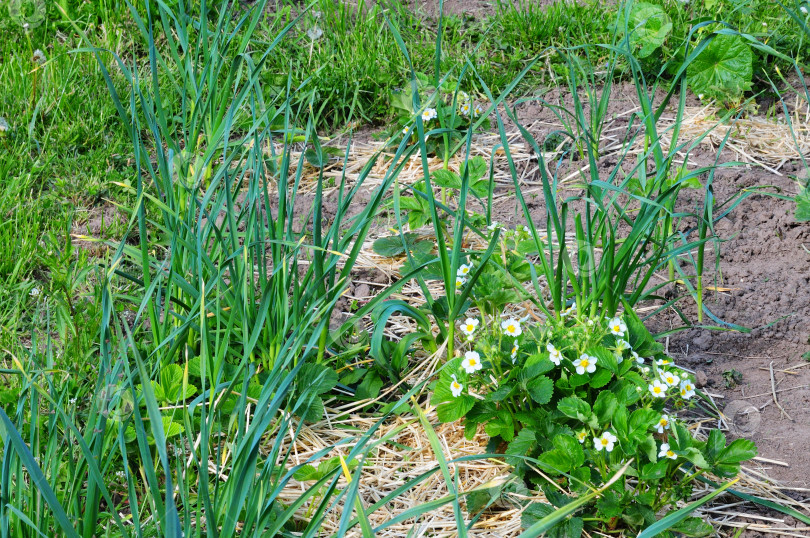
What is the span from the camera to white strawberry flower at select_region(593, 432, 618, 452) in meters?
1.51

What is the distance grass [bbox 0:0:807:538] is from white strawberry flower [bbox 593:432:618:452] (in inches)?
15.2

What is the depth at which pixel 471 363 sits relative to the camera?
5.42 feet

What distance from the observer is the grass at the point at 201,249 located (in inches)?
52.7

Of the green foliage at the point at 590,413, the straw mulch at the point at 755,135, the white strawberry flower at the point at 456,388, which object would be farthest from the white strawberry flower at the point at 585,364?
the straw mulch at the point at 755,135

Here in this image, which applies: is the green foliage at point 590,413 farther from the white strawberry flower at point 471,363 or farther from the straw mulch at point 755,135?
the straw mulch at point 755,135

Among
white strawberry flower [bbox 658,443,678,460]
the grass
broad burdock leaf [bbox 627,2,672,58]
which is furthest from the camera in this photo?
broad burdock leaf [bbox 627,2,672,58]

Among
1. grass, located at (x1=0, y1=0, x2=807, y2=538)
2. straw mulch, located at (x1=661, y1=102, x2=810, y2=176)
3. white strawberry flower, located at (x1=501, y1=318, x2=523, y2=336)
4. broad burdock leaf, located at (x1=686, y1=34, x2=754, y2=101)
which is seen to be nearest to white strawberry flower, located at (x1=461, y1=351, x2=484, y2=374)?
white strawberry flower, located at (x1=501, y1=318, x2=523, y2=336)

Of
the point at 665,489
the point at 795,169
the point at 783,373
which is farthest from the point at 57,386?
the point at 795,169

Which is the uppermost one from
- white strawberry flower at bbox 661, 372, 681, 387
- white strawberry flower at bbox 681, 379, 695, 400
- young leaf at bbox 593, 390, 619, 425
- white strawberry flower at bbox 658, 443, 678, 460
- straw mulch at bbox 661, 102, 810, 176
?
straw mulch at bbox 661, 102, 810, 176

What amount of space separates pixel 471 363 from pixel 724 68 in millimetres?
1790

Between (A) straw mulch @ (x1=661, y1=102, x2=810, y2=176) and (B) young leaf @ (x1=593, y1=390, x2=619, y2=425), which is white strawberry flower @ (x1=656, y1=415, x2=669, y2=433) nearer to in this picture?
(B) young leaf @ (x1=593, y1=390, x2=619, y2=425)

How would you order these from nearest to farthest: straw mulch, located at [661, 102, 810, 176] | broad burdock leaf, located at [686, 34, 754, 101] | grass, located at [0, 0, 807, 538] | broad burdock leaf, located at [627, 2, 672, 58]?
1. grass, located at [0, 0, 807, 538]
2. straw mulch, located at [661, 102, 810, 176]
3. broad burdock leaf, located at [686, 34, 754, 101]
4. broad burdock leaf, located at [627, 2, 672, 58]

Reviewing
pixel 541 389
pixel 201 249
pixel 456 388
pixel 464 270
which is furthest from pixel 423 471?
pixel 201 249

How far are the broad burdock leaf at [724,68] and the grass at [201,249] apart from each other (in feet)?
0.41
